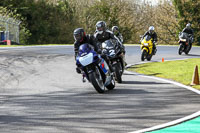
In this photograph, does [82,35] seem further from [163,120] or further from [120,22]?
[120,22]

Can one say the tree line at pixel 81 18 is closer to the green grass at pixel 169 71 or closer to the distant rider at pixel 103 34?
the green grass at pixel 169 71

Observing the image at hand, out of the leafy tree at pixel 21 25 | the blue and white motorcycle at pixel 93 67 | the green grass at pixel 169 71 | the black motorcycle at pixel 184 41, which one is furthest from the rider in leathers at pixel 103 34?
the leafy tree at pixel 21 25

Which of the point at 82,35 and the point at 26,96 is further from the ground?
the point at 82,35

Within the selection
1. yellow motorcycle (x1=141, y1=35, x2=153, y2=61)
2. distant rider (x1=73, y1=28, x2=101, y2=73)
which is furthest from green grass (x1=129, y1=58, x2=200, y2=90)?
distant rider (x1=73, y1=28, x2=101, y2=73)

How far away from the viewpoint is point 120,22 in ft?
184

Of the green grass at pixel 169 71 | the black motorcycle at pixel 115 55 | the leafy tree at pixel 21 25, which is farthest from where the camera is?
the leafy tree at pixel 21 25

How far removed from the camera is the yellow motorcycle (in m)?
22.1

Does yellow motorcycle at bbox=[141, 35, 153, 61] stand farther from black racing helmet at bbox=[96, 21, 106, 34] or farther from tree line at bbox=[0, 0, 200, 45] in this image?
tree line at bbox=[0, 0, 200, 45]

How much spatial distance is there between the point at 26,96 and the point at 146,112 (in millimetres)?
3459

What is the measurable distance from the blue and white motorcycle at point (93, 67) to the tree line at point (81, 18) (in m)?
39.0

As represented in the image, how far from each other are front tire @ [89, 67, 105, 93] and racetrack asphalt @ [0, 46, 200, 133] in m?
0.16

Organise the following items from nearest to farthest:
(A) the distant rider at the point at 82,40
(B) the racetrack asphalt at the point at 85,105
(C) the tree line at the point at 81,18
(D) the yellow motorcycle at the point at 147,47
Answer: (B) the racetrack asphalt at the point at 85,105 → (A) the distant rider at the point at 82,40 → (D) the yellow motorcycle at the point at 147,47 → (C) the tree line at the point at 81,18

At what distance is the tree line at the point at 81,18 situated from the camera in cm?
5231

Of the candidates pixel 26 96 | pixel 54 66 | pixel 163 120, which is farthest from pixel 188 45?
pixel 163 120
